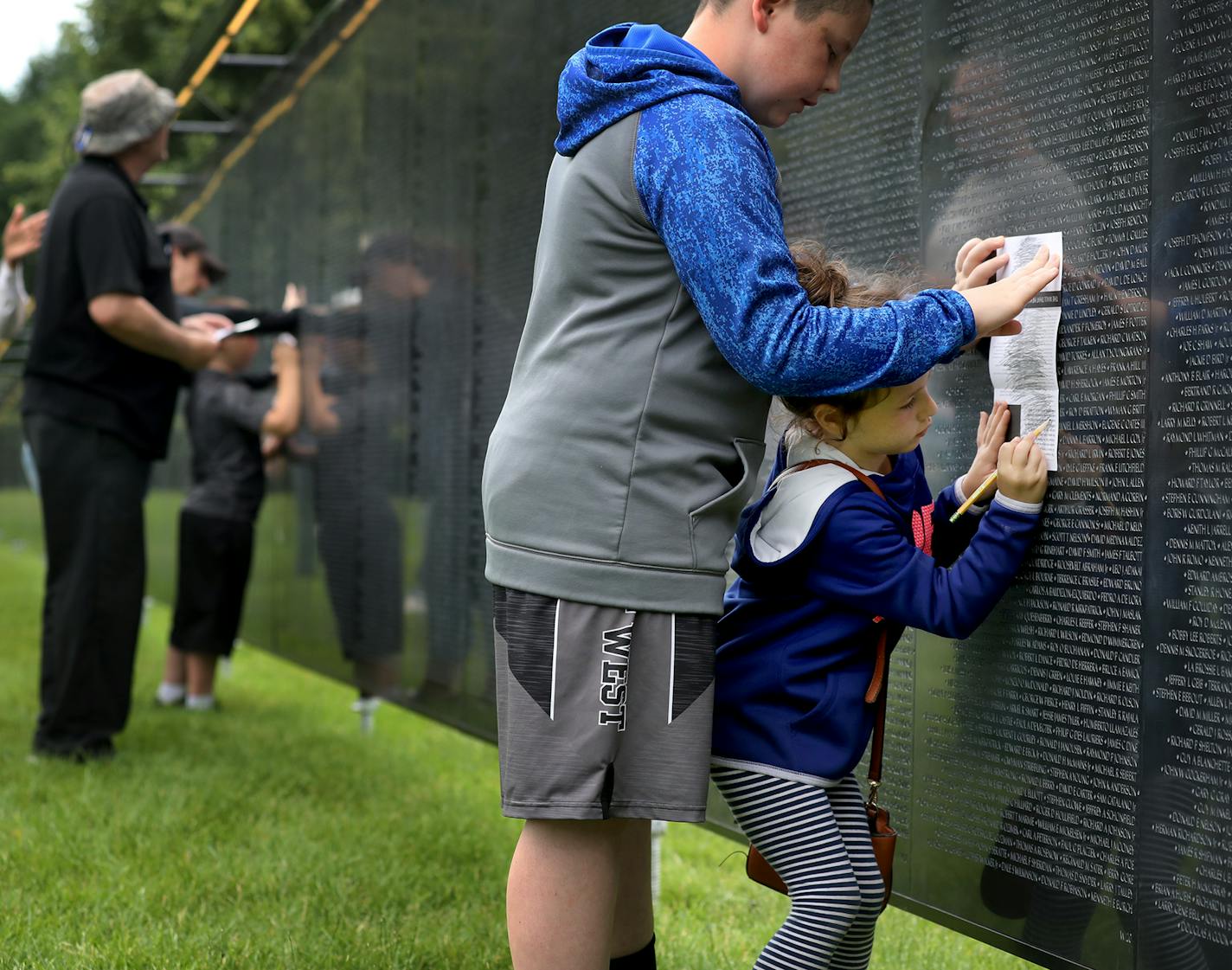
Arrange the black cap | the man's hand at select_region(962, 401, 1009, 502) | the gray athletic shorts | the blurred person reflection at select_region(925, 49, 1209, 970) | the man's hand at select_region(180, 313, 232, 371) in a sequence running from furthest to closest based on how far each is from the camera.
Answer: the black cap → the man's hand at select_region(180, 313, 232, 371) → the man's hand at select_region(962, 401, 1009, 502) → the blurred person reflection at select_region(925, 49, 1209, 970) → the gray athletic shorts

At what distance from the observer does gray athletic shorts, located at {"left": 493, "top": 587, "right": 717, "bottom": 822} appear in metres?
1.75

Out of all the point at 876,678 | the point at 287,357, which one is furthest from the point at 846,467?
the point at 287,357

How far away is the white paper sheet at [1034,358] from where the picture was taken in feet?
6.77

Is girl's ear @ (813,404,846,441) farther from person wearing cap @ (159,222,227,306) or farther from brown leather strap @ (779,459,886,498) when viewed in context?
person wearing cap @ (159,222,227,306)

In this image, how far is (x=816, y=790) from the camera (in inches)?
72.7

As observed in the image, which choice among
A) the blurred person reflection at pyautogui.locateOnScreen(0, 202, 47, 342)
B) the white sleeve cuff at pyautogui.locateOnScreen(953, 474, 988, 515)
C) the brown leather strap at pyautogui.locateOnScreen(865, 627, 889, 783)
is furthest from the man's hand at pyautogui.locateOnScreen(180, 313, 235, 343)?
the brown leather strap at pyautogui.locateOnScreen(865, 627, 889, 783)

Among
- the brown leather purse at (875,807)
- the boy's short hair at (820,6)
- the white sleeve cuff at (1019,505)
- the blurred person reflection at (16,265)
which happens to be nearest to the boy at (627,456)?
the boy's short hair at (820,6)

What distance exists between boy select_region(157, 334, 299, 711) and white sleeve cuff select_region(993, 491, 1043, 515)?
4.33m

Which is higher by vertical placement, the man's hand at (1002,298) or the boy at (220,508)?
the man's hand at (1002,298)

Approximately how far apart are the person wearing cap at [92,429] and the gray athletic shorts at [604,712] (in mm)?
3112

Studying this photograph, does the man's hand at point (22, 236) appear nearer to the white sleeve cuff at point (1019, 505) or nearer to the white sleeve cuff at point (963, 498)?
the white sleeve cuff at point (963, 498)

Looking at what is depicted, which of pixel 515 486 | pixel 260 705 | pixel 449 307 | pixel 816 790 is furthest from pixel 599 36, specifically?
pixel 260 705

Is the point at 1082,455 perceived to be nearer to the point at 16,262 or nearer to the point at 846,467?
the point at 846,467

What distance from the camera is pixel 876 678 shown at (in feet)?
6.28
